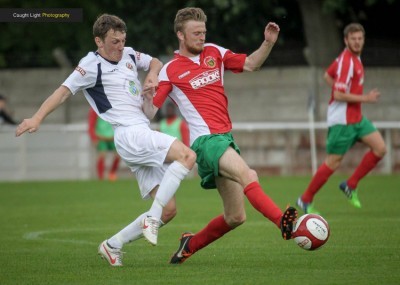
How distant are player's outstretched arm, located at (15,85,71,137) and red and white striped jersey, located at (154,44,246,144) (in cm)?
80

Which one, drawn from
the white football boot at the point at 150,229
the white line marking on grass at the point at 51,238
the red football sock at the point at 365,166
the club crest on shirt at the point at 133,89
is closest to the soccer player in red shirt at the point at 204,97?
the club crest on shirt at the point at 133,89

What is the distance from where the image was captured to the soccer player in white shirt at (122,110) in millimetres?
9609

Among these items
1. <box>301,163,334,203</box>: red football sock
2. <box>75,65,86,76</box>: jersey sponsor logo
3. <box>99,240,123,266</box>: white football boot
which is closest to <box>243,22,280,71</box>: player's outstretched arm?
<box>75,65,86,76</box>: jersey sponsor logo

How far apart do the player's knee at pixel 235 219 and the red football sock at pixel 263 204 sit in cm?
48

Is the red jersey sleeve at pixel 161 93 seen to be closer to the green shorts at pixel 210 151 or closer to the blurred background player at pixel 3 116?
Result: the green shorts at pixel 210 151

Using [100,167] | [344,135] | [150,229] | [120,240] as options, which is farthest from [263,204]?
[100,167]

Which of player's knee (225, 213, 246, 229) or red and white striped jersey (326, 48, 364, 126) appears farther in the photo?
red and white striped jersey (326, 48, 364, 126)

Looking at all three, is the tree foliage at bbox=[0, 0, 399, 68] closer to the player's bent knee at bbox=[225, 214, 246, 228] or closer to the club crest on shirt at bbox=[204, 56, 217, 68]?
the club crest on shirt at bbox=[204, 56, 217, 68]

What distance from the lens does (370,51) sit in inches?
1006

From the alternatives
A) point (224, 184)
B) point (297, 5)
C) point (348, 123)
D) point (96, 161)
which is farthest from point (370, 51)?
point (224, 184)

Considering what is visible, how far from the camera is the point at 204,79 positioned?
9.85 metres

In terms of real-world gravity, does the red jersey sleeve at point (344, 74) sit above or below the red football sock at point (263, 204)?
above

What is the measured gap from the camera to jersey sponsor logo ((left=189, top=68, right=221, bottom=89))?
32.3ft

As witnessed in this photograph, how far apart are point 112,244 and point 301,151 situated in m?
15.9
